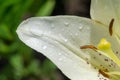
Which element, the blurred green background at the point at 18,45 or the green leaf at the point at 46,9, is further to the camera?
the green leaf at the point at 46,9

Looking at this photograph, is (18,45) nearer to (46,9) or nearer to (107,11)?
(46,9)

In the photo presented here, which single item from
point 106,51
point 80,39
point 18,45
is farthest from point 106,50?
point 18,45

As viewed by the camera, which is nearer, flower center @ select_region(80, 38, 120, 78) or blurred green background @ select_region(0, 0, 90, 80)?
flower center @ select_region(80, 38, 120, 78)

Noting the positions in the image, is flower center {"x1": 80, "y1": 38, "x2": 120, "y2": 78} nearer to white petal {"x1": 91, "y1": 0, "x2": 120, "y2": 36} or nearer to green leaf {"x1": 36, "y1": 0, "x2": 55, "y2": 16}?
white petal {"x1": 91, "y1": 0, "x2": 120, "y2": 36}

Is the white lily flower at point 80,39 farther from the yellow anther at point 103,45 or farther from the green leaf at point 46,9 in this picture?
the green leaf at point 46,9

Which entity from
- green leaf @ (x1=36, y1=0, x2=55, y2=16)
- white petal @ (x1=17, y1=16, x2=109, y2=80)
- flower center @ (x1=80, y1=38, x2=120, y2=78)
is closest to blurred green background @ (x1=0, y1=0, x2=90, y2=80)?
green leaf @ (x1=36, y1=0, x2=55, y2=16)

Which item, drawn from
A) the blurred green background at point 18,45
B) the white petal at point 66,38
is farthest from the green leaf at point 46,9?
the white petal at point 66,38
